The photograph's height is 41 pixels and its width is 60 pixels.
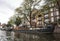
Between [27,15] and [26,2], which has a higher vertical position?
[26,2]

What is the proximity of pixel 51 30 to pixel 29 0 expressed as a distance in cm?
1581

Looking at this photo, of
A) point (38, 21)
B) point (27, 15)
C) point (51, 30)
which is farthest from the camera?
point (38, 21)

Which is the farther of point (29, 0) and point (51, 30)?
point (29, 0)

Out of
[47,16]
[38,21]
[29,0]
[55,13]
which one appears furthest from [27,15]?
[38,21]

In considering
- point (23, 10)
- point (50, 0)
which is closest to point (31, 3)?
point (23, 10)

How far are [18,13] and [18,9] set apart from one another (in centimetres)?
233

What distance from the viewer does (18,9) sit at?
72500 mm

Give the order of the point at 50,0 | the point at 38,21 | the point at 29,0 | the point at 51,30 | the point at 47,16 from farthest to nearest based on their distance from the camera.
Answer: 1. the point at 38,21
2. the point at 47,16
3. the point at 29,0
4. the point at 51,30
5. the point at 50,0

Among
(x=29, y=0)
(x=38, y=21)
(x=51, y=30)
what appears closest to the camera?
(x=51, y=30)

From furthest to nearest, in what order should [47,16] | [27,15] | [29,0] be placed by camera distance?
[47,16] < [27,15] < [29,0]

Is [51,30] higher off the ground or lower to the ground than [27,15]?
lower

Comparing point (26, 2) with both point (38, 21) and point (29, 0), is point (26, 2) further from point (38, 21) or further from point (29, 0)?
point (38, 21)

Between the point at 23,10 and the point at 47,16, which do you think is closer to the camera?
the point at 23,10

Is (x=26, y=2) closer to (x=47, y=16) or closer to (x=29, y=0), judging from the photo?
(x=29, y=0)
